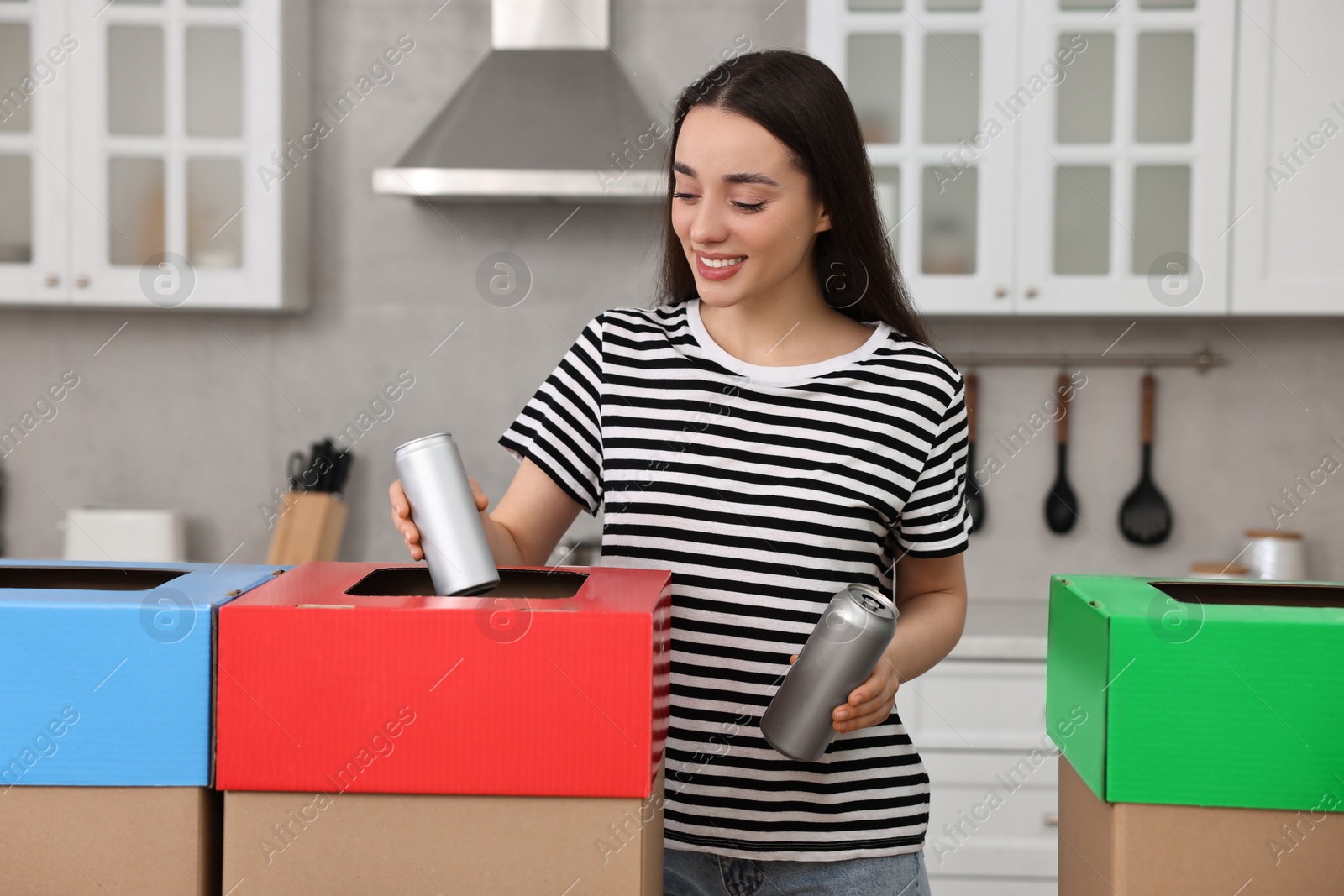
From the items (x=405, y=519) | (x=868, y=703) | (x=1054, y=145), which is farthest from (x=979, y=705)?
(x=405, y=519)

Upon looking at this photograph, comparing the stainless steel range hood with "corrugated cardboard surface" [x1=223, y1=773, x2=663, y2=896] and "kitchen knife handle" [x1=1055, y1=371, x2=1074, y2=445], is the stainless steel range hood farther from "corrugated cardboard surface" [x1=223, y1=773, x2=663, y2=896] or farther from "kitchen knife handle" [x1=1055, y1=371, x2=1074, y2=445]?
"corrugated cardboard surface" [x1=223, y1=773, x2=663, y2=896]

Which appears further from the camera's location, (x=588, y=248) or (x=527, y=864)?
(x=588, y=248)

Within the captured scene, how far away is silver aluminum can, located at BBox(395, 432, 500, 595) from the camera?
0.70 metres

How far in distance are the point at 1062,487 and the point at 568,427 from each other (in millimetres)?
1842

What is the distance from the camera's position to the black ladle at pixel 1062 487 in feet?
8.38

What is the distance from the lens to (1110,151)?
7.38 feet

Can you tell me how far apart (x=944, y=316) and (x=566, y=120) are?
946mm

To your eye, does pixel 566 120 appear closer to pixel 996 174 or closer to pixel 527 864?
pixel 996 174

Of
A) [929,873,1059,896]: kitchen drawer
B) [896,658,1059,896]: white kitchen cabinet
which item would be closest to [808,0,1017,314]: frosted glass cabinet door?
[896,658,1059,896]: white kitchen cabinet

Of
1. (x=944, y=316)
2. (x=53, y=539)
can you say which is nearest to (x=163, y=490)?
(x=53, y=539)

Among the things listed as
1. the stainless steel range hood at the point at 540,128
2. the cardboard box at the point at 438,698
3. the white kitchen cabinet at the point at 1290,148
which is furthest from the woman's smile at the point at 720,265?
the white kitchen cabinet at the point at 1290,148

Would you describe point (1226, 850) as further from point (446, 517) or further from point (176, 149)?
point (176, 149)

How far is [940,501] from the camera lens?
0.98m

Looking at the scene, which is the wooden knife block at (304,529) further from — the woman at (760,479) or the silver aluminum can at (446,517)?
the silver aluminum can at (446,517)
